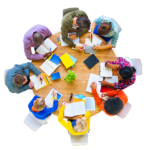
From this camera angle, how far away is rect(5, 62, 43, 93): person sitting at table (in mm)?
1793

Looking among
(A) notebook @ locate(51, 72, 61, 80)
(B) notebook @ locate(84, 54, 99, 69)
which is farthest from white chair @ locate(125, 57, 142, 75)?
(A) notebook @ locate(51, 72, 61, 80)

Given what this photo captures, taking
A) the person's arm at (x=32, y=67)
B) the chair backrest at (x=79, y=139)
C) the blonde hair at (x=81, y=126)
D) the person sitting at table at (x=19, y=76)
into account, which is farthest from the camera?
the person's arm at (x=32, y=67)

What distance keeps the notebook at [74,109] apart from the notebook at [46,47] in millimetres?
995

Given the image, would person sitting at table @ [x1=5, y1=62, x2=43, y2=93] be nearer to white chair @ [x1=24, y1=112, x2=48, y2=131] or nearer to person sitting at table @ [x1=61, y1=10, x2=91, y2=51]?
white chair @ [x1=24, y1=112, x2=48, y2=131]

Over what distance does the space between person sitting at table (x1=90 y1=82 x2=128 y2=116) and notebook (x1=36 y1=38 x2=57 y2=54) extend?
935 mm

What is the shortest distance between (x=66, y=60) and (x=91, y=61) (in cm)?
43

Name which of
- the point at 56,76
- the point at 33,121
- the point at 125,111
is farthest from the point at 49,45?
the point at 125,111

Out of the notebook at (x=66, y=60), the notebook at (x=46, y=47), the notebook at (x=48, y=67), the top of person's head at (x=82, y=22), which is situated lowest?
the notebook at (x=48, y=67)

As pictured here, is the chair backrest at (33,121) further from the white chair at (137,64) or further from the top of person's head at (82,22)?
the white chair at (137,64)

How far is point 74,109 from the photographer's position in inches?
76.8

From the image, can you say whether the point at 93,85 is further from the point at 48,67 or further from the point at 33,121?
the point at 33,121

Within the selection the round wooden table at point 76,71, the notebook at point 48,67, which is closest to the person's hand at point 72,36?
the round wooden table at point 76,71

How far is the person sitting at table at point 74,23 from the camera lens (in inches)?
71.5

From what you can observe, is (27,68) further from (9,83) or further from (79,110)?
(79,110)
